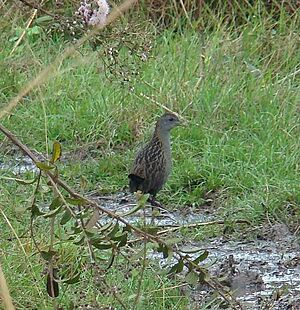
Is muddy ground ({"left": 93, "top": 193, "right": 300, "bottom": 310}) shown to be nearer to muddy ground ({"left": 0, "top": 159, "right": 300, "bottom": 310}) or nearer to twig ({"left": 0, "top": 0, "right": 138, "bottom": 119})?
muddy ground ({"left": 0, "top": 159, "right": 300, "bottom": 310})

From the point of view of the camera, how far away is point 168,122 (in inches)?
231

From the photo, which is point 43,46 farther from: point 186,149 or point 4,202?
point 4,202

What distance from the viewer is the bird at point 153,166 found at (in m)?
A: 5.47

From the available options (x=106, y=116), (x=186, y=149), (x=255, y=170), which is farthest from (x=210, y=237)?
(x=106, y=116)

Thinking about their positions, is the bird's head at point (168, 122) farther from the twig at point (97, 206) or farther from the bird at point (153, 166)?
the twig at point (97, 206)

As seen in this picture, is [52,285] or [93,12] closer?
[52,285]

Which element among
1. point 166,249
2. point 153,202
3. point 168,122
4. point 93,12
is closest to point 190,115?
point 168,122

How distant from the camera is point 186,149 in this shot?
20.5ft

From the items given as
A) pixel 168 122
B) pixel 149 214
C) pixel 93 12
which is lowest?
pixel 149 214

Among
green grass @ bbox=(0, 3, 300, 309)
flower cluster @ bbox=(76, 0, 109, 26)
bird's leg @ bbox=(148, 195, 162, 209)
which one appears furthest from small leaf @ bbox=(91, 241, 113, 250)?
bird's leg @ bbox=(148, 195, 162, 209)

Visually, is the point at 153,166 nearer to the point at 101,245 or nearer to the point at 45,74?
the point at 101,245

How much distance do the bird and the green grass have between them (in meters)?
0.23

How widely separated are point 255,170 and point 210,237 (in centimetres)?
73

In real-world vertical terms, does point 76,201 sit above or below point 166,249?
above
